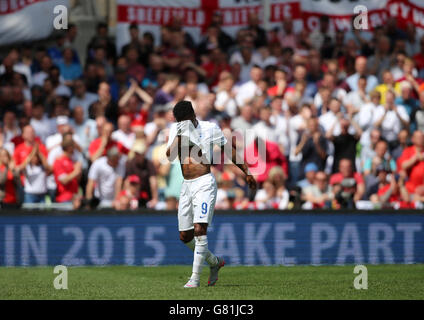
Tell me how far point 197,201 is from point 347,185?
5.46m

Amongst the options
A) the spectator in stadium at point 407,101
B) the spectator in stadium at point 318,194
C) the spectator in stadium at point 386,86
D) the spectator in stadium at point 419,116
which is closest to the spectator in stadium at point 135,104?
the spectator in stadium at point 318,194

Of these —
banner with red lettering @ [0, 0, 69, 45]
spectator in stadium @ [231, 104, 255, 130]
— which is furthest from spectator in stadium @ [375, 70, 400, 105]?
banner with red lettering @ [0, 0, 69, 45]

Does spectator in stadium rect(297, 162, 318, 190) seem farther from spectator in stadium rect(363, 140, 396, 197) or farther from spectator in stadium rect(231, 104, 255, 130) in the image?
spectator in stadium rect(231, 104, 255, 130)

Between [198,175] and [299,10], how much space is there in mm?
10257

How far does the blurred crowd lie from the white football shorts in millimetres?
4576

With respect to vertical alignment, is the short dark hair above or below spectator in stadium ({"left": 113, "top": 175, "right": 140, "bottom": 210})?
above

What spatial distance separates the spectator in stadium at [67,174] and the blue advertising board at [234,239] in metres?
1.31

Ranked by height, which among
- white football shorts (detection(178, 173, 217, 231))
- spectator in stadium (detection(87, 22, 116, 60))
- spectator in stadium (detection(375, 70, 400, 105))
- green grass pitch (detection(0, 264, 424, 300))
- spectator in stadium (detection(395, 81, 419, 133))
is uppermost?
spectator in stadium (detection(87, 22, 116, 60))

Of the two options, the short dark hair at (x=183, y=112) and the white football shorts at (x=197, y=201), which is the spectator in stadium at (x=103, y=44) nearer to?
the short dark hair at (x=183, y=112)

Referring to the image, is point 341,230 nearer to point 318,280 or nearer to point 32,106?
point 318,280

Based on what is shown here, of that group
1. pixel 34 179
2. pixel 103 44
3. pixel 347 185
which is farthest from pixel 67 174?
pixel 347 185

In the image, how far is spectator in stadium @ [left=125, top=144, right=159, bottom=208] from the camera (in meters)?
17.4

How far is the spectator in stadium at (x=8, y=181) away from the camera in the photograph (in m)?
17.1

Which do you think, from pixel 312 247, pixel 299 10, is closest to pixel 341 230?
pixel 312 247
